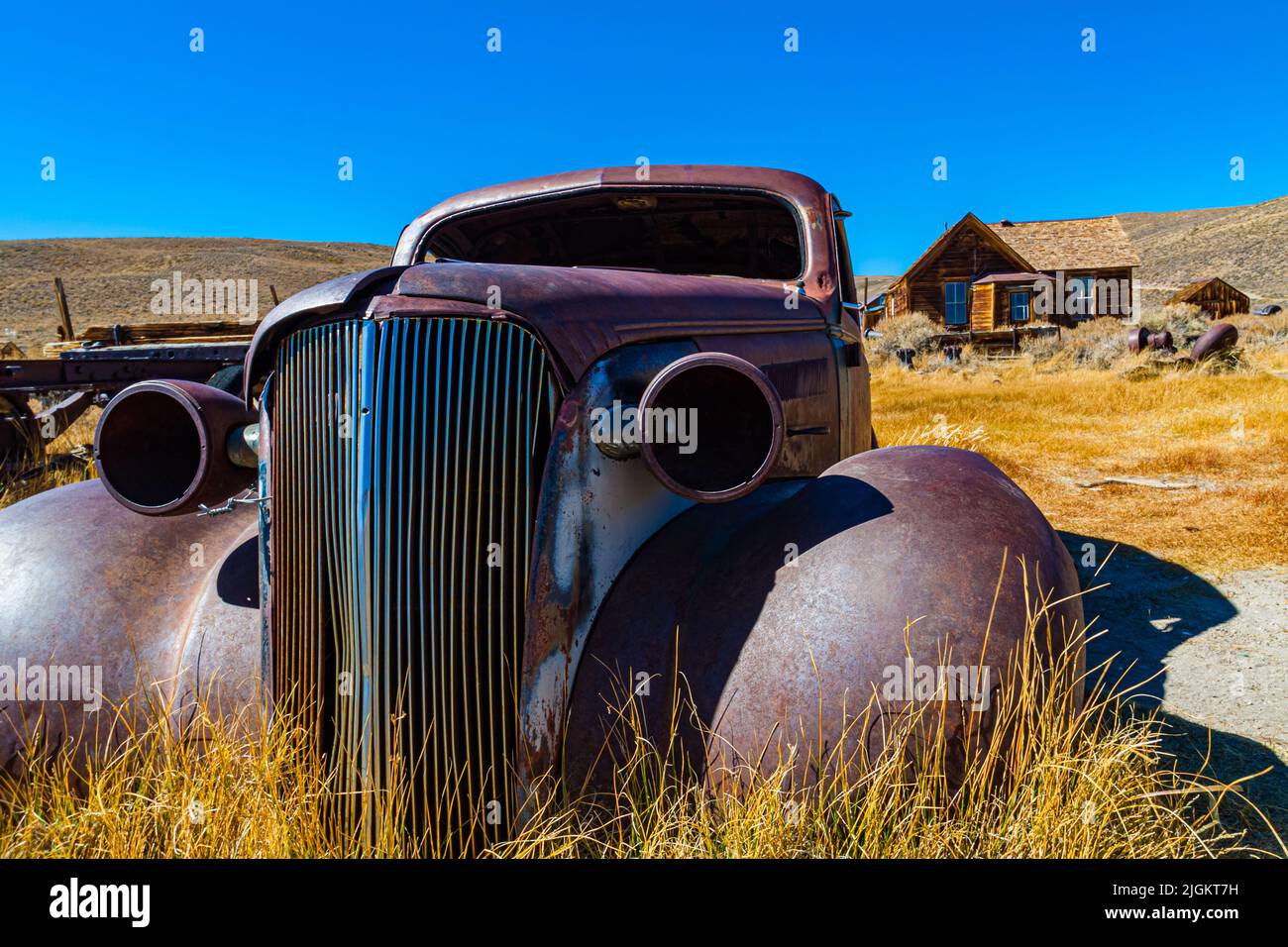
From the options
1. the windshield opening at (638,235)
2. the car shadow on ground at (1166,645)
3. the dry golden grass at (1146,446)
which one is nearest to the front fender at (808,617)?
the car shadow on ground at (1166,645)

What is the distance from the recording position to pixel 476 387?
1785mm

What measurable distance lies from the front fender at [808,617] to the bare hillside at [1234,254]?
58.5m

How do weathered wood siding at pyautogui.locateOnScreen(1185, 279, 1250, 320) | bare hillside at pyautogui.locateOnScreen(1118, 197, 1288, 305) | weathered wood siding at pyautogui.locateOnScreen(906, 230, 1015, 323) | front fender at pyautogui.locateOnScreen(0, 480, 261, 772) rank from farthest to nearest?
bare hillside at pyautogui.locateOnScreen(1118, 197, 1288, 305) → weathered wood siding at pyautogui.locateOnScreen(1185, 279, 1250, 320) → weathered wood siding at pyautogui.locateOnScreen(906, 230, 1015, 323) → front fender at pyautogui.locateOnScreen(0, 480, 261, 772)

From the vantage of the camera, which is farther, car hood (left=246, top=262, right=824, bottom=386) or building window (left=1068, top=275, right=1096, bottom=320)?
building window (left=1068, top=275, right=1096, bottom=320)

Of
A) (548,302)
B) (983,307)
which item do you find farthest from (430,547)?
(983,307)

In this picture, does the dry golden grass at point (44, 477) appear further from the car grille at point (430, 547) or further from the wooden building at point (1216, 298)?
the wooden building at point (1216, 298)

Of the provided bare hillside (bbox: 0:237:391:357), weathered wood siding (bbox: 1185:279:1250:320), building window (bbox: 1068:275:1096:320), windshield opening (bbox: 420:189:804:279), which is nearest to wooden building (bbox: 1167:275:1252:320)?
weathered wood siding (bbox: 1185:279:1250:320)

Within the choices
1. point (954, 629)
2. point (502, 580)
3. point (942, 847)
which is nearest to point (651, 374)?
point (502, 580)

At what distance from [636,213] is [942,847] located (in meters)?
2.74

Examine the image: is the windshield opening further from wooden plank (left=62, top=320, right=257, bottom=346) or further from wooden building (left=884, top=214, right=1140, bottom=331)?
wooden building (left=884, top=214, right=1140, bottom=331)

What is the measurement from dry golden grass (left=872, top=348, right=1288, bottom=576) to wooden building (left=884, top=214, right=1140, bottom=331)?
12.2m

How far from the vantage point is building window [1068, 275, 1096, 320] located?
105 ft

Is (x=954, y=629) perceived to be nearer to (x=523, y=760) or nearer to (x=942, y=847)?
(x=942, y=847)

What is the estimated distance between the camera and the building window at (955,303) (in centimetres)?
3156
